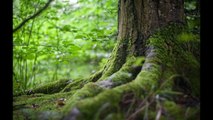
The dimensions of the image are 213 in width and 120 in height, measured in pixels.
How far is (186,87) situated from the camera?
271cm

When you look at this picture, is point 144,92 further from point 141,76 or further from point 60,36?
point 60,36

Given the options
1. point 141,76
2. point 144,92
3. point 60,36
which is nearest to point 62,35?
point 60,36

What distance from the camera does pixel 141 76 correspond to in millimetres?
2742

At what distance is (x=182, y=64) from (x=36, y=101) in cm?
176

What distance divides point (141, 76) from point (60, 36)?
13.3 ft

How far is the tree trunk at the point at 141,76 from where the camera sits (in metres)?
2.28

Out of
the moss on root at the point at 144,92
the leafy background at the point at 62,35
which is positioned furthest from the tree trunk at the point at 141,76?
the leafy background at the point at 62,35

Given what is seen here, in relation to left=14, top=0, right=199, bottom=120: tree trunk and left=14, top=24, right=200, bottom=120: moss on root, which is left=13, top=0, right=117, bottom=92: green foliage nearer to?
left=14, top=0, right=199, bottom=120: tree trunk

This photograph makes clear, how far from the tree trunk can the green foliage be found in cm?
99

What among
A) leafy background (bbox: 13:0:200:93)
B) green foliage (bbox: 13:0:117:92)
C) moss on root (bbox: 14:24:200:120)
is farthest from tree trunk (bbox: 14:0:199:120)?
green foliage (bbox: 13:0:117:92)

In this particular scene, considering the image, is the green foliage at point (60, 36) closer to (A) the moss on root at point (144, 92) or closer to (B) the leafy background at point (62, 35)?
(B) the leafy background at point (62, 35)

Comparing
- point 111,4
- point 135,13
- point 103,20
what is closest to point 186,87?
point 135,13

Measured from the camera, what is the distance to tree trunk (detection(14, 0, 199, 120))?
228 cm
